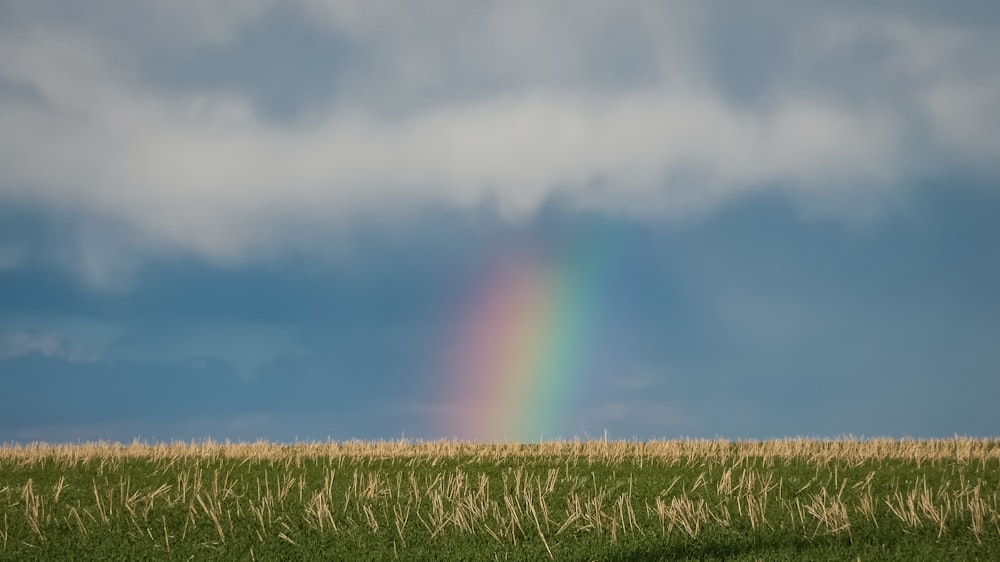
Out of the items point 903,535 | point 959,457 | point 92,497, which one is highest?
point 959,457

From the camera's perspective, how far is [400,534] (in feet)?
44.2

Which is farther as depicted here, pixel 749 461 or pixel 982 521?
pixel 749 461

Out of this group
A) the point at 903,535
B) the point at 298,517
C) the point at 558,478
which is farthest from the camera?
the point at 558,478

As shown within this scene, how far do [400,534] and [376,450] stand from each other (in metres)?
16.1

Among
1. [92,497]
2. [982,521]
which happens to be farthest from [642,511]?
[92,497]

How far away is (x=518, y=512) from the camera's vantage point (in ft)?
49.6

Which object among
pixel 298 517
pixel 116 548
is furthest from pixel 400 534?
pixel 116 548

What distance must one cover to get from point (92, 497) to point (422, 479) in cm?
751

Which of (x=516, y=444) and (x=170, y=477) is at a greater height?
(x=516, y=444)

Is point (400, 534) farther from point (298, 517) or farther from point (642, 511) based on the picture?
point (642, 511)

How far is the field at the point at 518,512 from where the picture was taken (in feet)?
41.9

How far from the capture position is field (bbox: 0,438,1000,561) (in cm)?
1277

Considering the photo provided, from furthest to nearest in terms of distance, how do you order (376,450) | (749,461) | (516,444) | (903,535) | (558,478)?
1. (516,444)
2. (376,450)
3. (749,461)
4. (558,478)
5. (903,535)

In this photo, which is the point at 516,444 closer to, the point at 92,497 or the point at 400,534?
the point at 92,497
